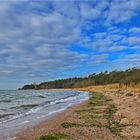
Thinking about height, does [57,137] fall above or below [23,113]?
below

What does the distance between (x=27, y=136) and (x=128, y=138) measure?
5115mm

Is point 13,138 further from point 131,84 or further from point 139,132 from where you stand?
point 131,84

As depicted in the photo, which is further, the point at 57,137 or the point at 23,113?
the point at 23,113

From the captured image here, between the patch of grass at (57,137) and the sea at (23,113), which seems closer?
the patch of grass at (57,137)

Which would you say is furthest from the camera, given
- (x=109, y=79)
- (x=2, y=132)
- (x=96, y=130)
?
(x=109, y=79)

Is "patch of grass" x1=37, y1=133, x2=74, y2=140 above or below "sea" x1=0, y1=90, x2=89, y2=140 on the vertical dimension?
below

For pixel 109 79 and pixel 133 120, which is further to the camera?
pixel 109 79

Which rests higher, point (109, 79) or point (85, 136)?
point (109, 79)

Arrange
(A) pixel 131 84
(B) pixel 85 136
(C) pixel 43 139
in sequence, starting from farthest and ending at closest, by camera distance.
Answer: (A) pixel 131 84, (B) pixel 85 136, (C) pixel 43 139

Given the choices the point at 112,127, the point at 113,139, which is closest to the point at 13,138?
the point at 113,139

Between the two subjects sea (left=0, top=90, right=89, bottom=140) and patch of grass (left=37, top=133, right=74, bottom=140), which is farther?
sea (left=0, top=90, right=89, bottom=140)

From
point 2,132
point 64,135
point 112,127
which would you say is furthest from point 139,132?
point 2,132

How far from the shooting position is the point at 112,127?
19.3 meters

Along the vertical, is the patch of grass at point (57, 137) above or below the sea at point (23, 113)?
below
